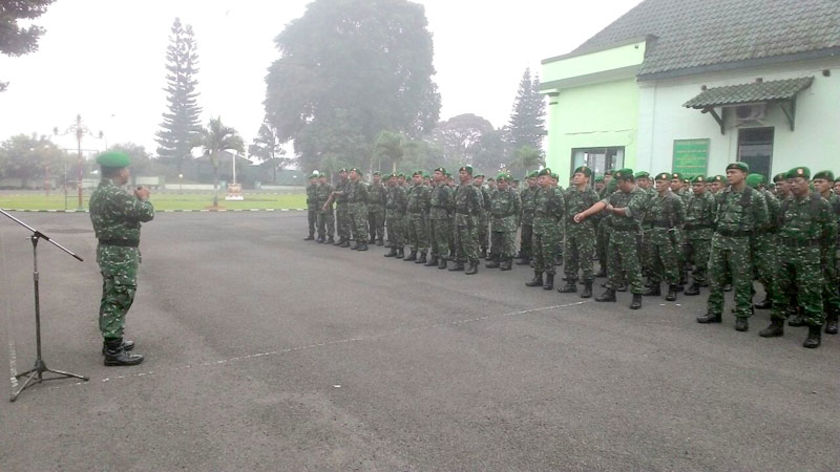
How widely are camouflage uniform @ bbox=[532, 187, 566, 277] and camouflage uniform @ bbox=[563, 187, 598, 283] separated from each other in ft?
0.72

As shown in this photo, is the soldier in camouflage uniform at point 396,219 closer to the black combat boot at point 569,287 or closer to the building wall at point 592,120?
the black combat boot at point 569,287

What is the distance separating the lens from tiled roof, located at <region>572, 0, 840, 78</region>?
12875 mm

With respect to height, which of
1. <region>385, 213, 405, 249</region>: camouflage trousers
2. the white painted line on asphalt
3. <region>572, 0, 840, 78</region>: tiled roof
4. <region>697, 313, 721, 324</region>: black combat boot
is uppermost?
<region>572, 0, 840, 78</region>: tiled roof

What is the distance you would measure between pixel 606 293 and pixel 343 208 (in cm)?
793

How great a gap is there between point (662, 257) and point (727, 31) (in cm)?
962

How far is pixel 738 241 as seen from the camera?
637 cm

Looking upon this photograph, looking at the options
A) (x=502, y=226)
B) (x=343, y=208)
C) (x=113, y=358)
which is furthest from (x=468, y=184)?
(x=113, y=358)

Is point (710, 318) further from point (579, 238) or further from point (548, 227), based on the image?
point (548, 227)

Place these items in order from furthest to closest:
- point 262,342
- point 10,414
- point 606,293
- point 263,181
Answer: point 263,181 → point 606,293 → point 262,342 → point 10,414

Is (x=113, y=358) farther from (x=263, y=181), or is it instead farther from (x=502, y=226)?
(x=263, y=181)

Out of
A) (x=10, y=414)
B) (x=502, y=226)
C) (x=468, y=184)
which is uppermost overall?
(x=468, y=184)

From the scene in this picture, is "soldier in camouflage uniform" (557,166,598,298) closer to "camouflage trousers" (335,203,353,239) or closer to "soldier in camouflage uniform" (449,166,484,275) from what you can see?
"soldier in camouflage uniform" (449,166,484,275)

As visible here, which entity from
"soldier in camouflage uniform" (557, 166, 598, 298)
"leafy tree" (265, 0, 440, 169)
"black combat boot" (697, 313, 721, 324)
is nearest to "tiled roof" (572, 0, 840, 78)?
"soldier in camouflage uniform" (557, 166, 598, 298)

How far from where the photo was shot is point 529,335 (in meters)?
6.07
